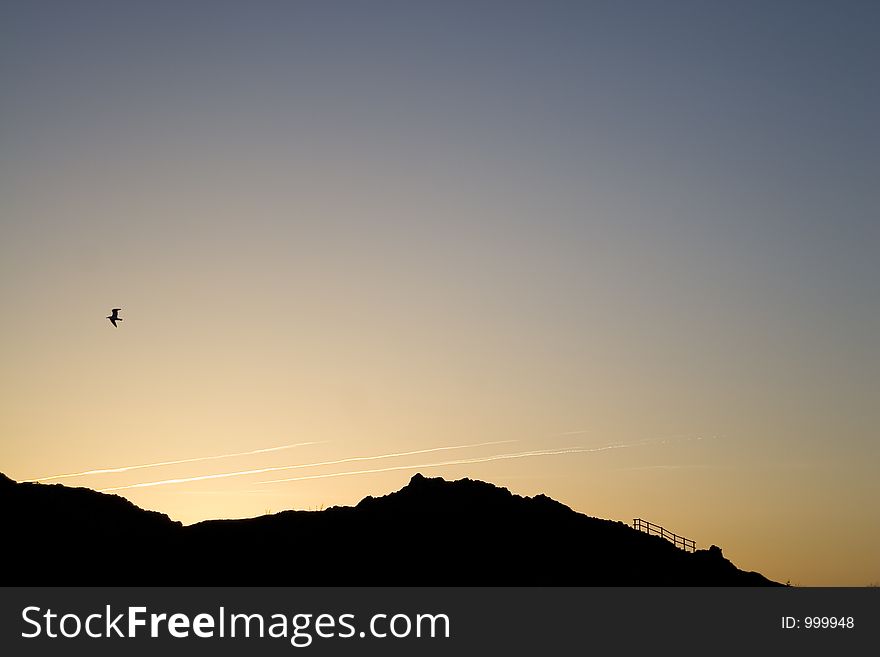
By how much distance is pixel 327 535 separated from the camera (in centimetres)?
6694

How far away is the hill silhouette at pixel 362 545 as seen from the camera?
61594 millimetres

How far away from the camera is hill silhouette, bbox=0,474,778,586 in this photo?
61594mm

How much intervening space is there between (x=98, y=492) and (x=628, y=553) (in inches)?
1377

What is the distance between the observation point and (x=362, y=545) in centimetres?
6506
